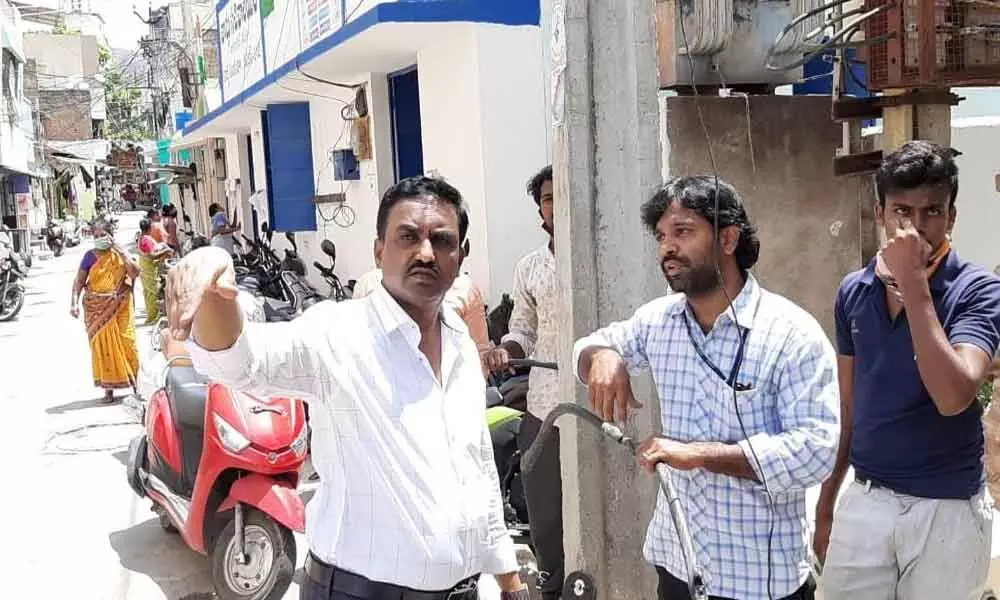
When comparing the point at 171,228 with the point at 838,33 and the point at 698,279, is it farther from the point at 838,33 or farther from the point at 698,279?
the point at 698,279

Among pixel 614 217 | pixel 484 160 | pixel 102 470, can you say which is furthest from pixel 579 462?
pixel 102 470

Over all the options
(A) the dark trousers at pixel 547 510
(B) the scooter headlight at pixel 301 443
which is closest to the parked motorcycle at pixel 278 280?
(B) the scooter headlight at pixel 301 443

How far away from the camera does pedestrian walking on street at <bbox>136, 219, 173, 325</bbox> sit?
12234mm

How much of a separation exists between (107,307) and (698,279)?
796 centimetres

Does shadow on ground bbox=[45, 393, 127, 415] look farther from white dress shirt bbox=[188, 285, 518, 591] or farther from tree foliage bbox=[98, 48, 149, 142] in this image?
tree foliage bbox=[98, 48, 149, 142]

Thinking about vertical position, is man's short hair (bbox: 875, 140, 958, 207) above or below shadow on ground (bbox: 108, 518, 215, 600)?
above

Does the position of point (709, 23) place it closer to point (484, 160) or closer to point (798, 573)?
point (798, 573)

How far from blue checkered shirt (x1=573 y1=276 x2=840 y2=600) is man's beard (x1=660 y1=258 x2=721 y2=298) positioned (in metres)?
0.07

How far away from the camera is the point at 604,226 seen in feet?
11.2

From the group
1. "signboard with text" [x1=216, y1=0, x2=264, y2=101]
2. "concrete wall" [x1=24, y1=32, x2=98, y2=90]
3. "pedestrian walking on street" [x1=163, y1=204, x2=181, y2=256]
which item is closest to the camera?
"signboard with text" [x1=216, y1=0, x2=264, y2=101]

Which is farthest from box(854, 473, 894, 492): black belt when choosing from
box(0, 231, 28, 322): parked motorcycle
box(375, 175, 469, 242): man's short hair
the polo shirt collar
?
box(0, 231, 28, 322): parked motorcycle

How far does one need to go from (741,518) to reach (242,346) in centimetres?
114

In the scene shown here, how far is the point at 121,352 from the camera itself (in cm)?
902

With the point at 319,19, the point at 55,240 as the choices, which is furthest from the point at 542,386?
A: the point at 55,240
